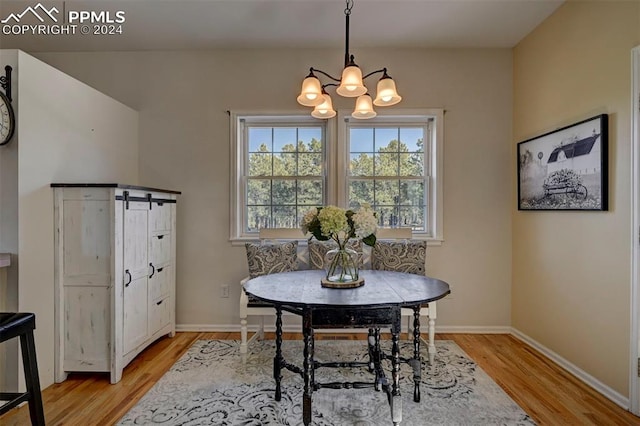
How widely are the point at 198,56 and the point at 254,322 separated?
273cm

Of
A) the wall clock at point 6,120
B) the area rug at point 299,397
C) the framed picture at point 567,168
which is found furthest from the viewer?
the framed picture at point 567,168

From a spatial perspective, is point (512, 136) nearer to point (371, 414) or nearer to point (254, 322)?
point (371, 414)

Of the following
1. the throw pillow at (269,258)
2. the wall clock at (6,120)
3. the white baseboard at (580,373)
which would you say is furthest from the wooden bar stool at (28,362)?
the white baseboard at (580,373)

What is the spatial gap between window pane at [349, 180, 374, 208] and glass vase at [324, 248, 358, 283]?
144cm

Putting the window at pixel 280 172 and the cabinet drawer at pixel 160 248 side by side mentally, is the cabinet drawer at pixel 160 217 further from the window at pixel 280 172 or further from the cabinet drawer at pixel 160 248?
the window at pixel 280 172

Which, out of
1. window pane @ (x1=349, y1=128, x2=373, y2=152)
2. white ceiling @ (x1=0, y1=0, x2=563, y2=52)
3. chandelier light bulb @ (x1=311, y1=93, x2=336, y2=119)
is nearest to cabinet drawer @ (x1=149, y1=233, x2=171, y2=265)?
chandelier light bulb @ (x1=311, y1=93, x2=336, y2=119)

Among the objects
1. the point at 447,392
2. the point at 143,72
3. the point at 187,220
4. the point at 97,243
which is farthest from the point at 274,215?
the point at 447,392

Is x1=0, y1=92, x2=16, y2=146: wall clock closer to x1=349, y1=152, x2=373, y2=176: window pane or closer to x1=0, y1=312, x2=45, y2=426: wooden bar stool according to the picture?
x1=0, y1=312, x2=45, y2=426: wooden bar stool

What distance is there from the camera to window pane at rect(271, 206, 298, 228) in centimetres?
365

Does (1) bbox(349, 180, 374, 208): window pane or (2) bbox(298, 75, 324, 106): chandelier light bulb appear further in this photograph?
(1) bbox(349, 180, 374, 208): window pane

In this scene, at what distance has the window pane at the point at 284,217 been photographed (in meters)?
3.65

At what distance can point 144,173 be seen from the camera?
353 centimetres

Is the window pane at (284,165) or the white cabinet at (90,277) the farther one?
the window pane at (284,165)

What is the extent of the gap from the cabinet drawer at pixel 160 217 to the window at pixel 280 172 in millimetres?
740
